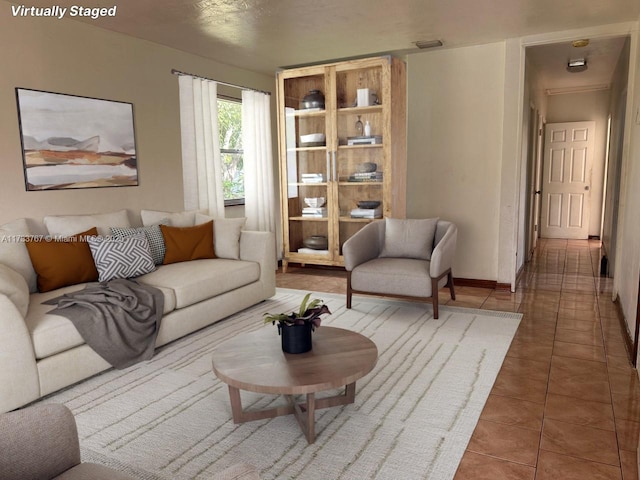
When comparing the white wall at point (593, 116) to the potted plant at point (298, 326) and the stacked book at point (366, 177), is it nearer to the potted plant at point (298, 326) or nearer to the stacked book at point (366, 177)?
the stacked book at point (366, 177)

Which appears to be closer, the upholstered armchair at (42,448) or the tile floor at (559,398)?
the upholstered armchair at (42,448)

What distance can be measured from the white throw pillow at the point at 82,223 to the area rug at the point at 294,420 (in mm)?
1130

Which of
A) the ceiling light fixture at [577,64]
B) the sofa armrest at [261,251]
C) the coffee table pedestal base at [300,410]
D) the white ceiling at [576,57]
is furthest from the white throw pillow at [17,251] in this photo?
the ceiling light fixture at [577,64]

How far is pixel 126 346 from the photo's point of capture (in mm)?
3018

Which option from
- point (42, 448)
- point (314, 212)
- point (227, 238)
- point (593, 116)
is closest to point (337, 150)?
point (314, 212)

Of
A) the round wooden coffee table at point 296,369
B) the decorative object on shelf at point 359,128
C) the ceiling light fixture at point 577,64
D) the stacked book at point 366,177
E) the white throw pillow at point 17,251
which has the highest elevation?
the ceiling light fixture at point 577,64

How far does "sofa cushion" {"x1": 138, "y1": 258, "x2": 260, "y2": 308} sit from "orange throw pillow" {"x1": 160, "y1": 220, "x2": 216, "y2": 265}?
0.26 feet

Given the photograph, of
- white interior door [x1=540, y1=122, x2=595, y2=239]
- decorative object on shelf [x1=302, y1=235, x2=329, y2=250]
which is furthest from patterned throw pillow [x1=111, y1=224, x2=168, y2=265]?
white interior door [x1=540, y1=122, x2=595, y2=239]

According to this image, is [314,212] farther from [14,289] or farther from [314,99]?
[14,289]

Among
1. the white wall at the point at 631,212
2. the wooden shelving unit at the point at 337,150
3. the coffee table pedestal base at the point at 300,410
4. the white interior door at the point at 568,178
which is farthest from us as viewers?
the white interior door at the point at 568,178

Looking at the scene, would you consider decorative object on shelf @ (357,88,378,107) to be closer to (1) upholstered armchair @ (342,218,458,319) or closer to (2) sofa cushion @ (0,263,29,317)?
(1) upholstered armchair @ (342,218,458,319)

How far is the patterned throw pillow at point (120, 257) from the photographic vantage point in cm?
345

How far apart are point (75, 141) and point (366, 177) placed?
9.55 feet

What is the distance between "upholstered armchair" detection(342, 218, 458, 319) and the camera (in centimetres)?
393
